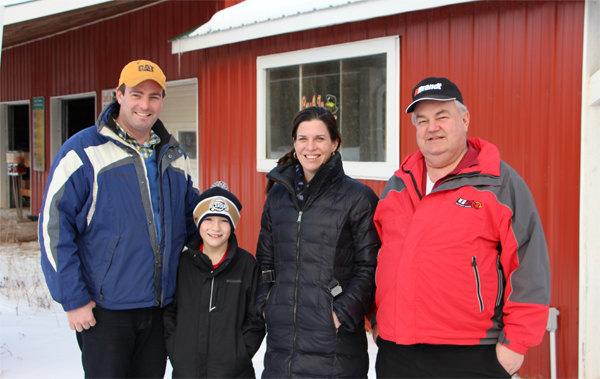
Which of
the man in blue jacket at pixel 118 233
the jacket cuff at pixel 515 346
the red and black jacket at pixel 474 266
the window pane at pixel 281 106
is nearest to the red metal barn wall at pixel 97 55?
the window pane at pixel 281 106

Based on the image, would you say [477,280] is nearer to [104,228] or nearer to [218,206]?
A: [218,206]

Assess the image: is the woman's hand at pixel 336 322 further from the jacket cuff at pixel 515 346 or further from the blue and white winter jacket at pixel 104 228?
the blue and white winter jacket at pixel 104 228

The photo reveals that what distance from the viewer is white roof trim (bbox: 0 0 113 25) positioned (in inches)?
185

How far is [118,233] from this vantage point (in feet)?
7.64

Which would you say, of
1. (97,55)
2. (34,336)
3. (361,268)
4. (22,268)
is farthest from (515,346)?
(97,55)

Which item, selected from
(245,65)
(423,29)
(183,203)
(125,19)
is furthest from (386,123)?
(125,19)

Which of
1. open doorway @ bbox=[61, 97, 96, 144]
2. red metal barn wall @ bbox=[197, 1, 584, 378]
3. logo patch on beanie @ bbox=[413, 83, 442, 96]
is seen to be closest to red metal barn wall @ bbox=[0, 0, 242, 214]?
open doorway @ bbox=[61, 97, 96, 144]

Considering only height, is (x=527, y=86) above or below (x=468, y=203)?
above

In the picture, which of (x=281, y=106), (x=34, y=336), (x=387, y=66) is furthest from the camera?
(x=281, y=106)

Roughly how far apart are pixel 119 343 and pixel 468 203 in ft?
5.81

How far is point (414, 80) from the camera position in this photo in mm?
4254

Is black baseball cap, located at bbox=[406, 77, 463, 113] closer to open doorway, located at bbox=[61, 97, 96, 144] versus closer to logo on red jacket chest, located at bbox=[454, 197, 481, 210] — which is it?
logo on red jacket chest, located at bbox=[454, 197, 481, 210]

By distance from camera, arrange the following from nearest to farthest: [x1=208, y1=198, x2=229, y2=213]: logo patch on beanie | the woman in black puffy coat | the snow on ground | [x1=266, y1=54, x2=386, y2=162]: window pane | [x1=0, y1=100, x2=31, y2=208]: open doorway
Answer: the woman in black puffy coat
[x1=208, y1=198, x2=229, y2=213]: logo patch on beanie
the snow on ground
[x1=266, y1=54, x2=386, y2=162]: window pane
[x1=0, y1=100, x2=31, y2=208]: open doorway

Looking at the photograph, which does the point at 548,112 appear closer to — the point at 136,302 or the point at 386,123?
the point at 386,123
